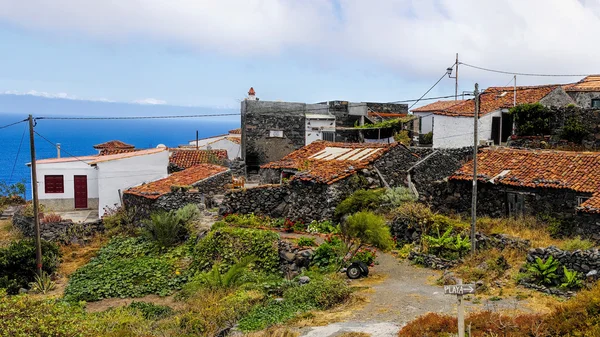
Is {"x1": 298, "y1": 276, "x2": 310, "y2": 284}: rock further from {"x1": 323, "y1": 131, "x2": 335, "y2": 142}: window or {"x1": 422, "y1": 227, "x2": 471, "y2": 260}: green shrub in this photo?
{"x1": 323, "y1": 131, "x2": 335, "y2": 142}: window

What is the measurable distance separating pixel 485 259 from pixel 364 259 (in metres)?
3.83

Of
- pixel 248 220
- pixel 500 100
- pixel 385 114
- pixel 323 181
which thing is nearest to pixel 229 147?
pixel 385 114

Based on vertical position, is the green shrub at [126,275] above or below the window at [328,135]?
below

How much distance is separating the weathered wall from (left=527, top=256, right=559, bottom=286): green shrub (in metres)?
9.43

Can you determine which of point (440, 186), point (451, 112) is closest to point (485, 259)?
point (440, 186)

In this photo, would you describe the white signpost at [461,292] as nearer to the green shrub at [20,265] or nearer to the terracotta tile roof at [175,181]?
the green shrub at [20,265]

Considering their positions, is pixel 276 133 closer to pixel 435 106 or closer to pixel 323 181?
pixel 435 106

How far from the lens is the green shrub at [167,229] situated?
2292cm

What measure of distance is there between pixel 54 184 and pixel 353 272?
2051cm

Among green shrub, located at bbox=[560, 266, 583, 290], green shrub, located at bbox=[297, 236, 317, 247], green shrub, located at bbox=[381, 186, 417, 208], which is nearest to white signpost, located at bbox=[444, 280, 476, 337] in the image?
green shrub, located at bbox=[560, 266, 583, 290]

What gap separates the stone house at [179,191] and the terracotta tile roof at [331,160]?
11.2 ft

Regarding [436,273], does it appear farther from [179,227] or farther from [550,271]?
[179,227]

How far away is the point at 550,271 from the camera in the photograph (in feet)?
47.1

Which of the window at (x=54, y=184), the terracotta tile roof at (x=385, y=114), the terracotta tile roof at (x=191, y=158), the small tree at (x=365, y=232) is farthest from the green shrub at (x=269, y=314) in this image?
the terracotta tile roof at (x=385, y=114)
